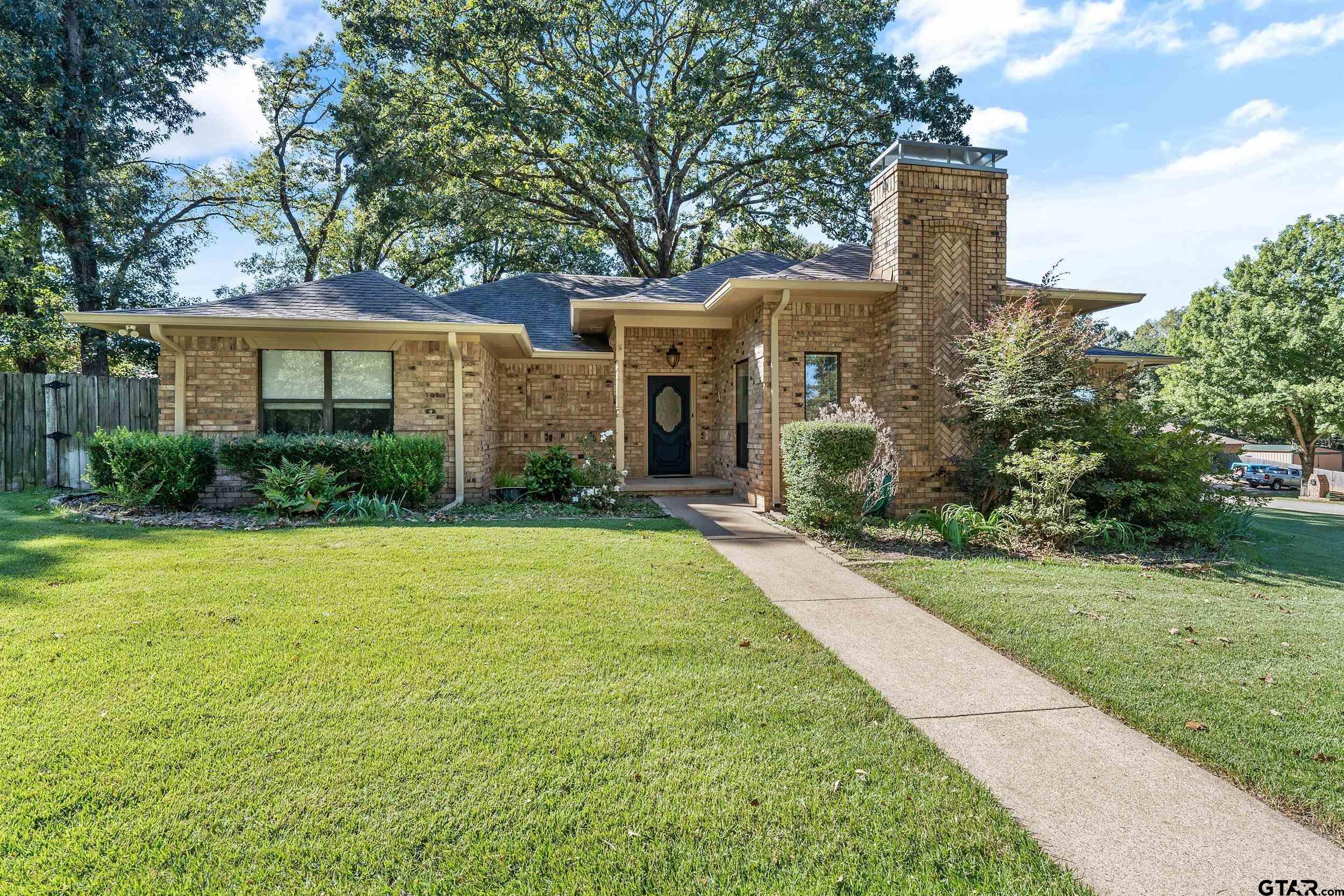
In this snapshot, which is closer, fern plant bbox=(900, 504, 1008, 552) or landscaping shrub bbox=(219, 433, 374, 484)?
fern plant bbox=(900, 504, 1008, 552)

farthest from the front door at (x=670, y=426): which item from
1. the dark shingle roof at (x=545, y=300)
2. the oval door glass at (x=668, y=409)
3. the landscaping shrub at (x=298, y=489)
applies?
the landscaping shrub at (x=298, y=489)

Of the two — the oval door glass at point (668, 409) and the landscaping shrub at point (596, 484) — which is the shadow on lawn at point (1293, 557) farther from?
the oval door glass at point (668, 409)

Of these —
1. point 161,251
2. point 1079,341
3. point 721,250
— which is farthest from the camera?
point 721,250

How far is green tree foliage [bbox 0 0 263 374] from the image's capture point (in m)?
12.2

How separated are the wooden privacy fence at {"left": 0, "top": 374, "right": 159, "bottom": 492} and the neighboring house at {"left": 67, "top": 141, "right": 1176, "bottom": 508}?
261cm

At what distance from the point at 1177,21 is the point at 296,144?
20998mm

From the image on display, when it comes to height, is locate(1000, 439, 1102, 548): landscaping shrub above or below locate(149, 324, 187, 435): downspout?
below

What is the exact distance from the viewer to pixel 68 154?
12.8m

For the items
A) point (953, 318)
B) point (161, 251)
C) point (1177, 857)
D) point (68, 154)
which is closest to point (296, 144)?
point (161, 251)

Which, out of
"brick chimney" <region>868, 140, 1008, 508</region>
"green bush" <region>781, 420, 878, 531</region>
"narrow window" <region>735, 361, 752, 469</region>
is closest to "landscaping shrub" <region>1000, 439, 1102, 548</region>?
"brick chimney" <region>868, 140, 1008, 508</region>

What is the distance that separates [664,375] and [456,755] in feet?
32.2

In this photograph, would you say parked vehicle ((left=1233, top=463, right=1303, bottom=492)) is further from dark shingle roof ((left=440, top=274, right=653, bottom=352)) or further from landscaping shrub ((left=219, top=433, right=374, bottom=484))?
landscaping shrub ((left=219, top=433, right=374, bottom=484))

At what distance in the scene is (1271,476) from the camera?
25.9 meters

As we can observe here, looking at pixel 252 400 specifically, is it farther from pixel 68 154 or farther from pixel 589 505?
pixel 68 154
